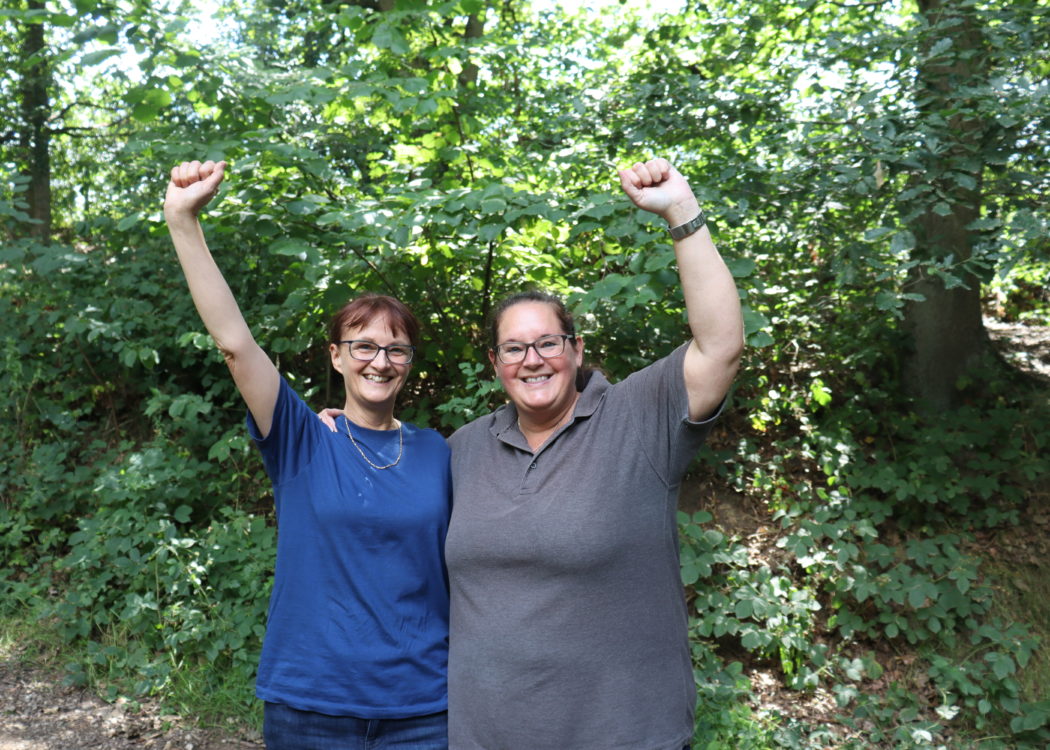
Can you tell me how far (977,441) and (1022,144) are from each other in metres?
2.51

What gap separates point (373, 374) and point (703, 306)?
0.93 meters

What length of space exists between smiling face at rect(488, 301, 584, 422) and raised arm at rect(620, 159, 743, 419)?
37 cm

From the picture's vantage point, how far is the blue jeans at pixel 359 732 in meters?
2.03

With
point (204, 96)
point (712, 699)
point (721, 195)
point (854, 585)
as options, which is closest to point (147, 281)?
point (204, 96)

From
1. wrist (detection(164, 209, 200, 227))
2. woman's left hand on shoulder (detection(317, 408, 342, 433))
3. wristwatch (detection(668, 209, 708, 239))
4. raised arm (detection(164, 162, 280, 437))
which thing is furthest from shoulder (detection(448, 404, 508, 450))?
wrist (detection(164, 209, 200, 227))

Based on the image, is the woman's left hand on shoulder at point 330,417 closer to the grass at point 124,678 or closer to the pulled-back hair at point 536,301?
the pulled-back hair at point 536,301

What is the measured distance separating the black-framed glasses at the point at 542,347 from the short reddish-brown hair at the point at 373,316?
347 mm

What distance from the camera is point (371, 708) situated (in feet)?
6.62

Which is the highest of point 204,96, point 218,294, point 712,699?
point 204,96

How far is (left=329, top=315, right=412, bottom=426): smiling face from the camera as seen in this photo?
2326mm

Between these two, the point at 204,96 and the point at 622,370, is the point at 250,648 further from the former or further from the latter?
the point at 204,96

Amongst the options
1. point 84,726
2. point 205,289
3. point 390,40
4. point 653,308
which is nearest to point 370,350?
point 205,289

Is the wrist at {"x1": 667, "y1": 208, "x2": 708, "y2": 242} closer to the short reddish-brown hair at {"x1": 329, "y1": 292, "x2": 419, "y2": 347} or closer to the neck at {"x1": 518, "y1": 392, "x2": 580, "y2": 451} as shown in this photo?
the neck at {"x1": 518, "y1": 392, "x2": 580, "y2": 451}

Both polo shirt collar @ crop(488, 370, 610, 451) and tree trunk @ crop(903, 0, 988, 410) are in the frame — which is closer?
polo shirt collar @ crop(488, 370, 610, 451)
